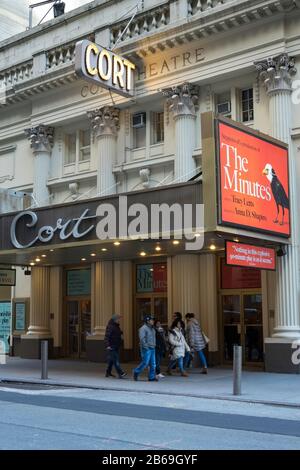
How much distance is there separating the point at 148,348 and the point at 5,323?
11679 millimetres

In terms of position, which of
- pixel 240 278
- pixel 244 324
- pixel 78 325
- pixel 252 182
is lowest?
pixel 78 325

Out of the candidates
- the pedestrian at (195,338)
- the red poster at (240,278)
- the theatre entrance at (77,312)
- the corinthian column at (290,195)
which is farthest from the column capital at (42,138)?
the pedestrian at (195,338)

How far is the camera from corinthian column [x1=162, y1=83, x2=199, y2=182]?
19.6 meters

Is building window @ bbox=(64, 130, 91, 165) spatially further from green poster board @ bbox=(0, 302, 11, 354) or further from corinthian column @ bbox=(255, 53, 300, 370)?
corinthian column @ bbox=(255, 53, 300, 370)

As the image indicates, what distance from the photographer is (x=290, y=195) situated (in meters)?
17.2

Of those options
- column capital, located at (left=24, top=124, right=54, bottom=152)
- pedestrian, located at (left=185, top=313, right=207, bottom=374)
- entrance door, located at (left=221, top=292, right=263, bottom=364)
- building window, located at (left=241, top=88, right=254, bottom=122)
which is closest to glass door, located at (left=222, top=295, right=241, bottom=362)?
entrance door, located at (left=221, top=292, right=263, bottom=364)

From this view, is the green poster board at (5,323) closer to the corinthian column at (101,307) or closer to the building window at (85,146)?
the corinthian column at (101,307)

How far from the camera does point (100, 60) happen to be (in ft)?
63.8

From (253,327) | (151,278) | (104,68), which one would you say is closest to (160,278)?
(151,278)

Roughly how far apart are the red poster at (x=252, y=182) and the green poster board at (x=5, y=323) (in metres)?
13.4

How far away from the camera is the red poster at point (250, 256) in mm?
14789

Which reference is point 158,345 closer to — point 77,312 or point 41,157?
point 77,312
